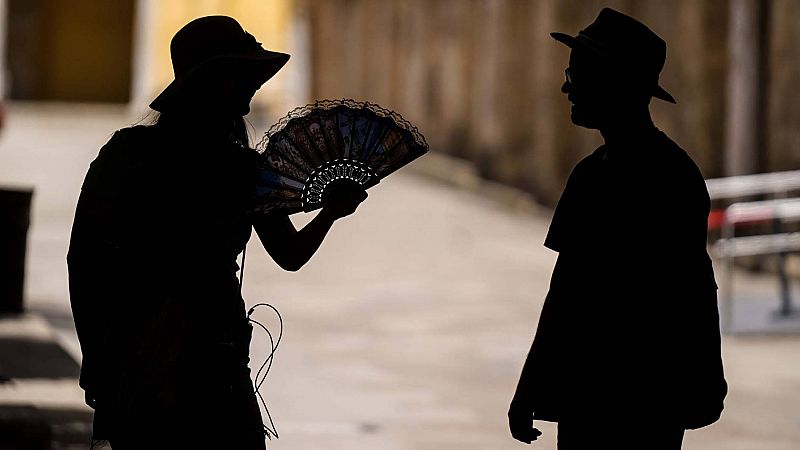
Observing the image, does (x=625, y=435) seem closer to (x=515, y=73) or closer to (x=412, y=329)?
(x=412, y=329)

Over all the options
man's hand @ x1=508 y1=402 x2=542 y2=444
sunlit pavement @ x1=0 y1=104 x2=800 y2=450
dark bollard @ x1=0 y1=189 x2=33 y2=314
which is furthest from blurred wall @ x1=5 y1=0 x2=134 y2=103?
man's hand @ x1=508 y1=402 x2=542 y2=444

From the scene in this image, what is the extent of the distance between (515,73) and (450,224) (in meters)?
2.97

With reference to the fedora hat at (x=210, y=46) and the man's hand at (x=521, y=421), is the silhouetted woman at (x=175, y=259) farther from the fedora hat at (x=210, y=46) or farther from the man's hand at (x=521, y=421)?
the man's hand at (x=521, y=421)

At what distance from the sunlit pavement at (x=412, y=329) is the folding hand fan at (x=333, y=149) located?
0.79m

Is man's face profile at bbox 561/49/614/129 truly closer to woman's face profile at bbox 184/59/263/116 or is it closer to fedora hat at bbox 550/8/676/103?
fedora hat at bbox 550/8/676/103

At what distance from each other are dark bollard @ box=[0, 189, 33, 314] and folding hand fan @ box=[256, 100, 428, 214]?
5506 millimetres

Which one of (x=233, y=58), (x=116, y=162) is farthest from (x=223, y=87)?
(x=116, y=162)

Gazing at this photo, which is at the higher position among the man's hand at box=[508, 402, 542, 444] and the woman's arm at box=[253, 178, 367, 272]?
the woman's arm at box=[253, 178, 367, 272]

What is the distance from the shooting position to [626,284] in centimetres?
403

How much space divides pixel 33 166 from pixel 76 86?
12.6 m

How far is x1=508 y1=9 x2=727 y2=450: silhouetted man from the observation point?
13.2 ft

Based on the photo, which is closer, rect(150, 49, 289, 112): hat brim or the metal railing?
rect(150, 49, 289, 112): hat brim

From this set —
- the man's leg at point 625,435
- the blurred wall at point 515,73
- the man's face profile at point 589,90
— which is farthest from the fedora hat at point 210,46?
the blurred wall at point 515,73

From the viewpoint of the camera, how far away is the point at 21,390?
7.16m
